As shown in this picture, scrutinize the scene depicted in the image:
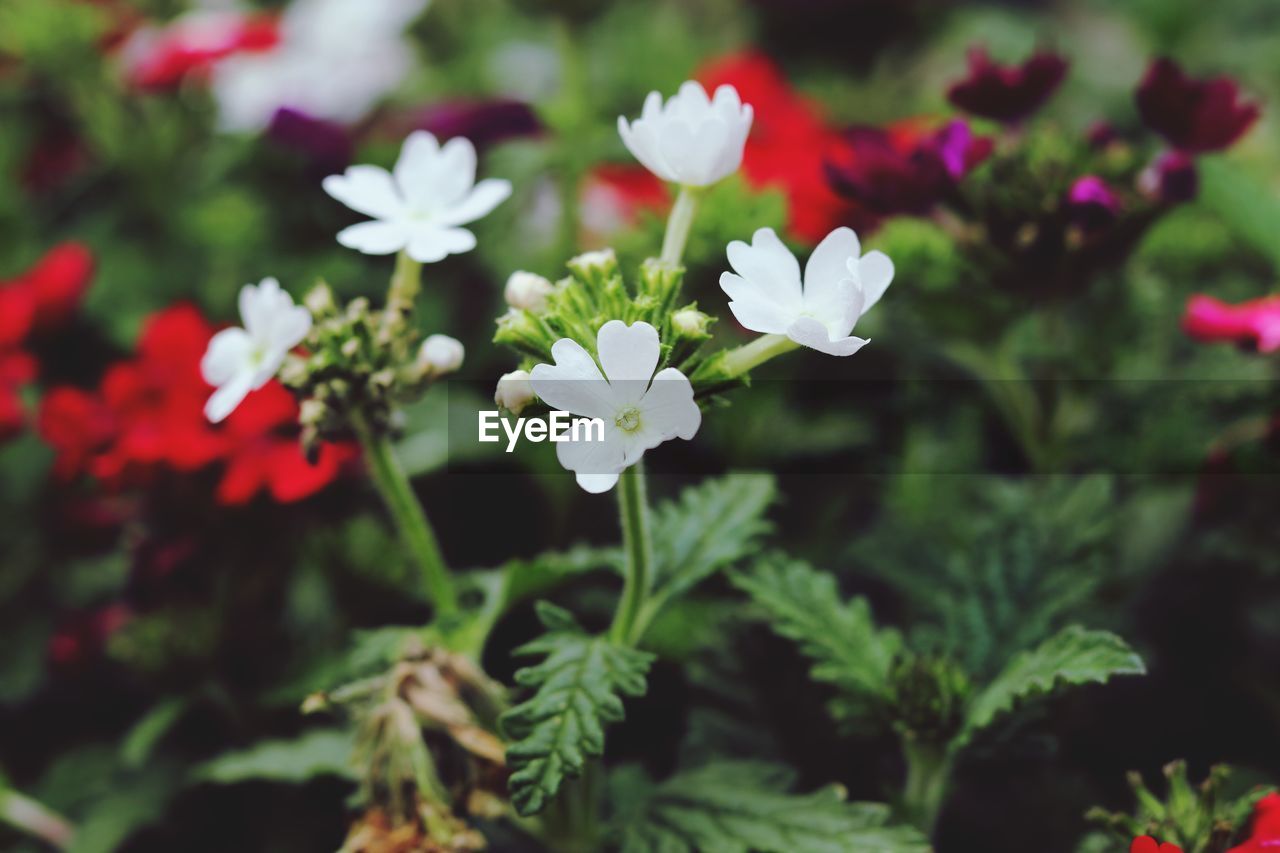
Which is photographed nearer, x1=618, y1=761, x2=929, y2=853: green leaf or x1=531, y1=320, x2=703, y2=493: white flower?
x1=531, y1=320, x2=703, y2=493: white flower

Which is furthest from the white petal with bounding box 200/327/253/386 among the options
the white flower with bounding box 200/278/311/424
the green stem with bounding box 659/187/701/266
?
the green stem with bounding box 659/187/701/266

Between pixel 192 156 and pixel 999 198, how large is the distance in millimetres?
1336

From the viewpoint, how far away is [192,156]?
1.75 meters

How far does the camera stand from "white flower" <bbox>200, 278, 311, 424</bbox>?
789mm

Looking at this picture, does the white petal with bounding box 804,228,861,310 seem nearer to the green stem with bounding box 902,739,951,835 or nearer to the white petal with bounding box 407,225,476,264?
the white petal with bounding box 407,225,476,264

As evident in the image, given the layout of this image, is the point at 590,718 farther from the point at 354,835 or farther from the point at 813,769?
the point at 813,769

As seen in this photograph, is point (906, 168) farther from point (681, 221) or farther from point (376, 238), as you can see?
point (376, 238)

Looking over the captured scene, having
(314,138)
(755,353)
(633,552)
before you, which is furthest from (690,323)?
(314,138)

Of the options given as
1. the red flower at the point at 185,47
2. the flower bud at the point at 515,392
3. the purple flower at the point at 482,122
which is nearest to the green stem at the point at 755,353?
the flower bud at the point at 515,392

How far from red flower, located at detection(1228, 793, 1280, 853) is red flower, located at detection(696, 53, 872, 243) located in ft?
2.62

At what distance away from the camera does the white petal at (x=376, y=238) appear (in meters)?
0.81

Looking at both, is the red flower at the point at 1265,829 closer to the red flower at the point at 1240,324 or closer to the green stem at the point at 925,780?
the green stem at the point at 925,780

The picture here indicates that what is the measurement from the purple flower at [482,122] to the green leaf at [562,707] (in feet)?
2.78

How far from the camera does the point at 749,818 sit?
82 centimetres
